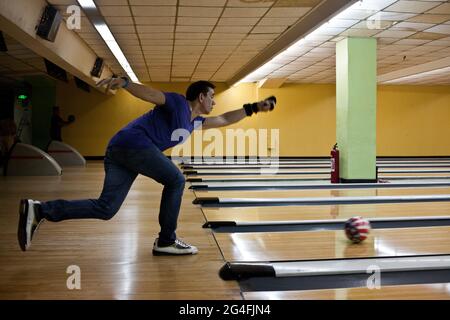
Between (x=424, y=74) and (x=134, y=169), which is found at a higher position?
Result: (x=424, y=74)

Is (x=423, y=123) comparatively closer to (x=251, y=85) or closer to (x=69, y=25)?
(x=251, y=85)

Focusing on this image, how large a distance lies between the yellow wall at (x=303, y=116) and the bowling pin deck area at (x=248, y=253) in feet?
31.2

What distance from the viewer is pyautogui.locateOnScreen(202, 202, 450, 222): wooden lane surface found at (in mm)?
4645

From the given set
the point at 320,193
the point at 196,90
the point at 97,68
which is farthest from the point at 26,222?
the point at 97,68

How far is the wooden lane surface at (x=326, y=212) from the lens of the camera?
15.2 feet

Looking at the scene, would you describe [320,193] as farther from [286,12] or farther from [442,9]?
[442,9]

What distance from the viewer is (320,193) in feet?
22.0

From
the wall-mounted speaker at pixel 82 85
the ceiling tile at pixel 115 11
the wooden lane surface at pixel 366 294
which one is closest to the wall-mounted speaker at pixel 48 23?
the ceiling tile at pixel 115 11

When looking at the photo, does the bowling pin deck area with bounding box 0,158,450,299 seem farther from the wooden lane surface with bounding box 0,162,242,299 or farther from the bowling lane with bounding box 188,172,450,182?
the bowling lane with bounding box 188,172,450,182

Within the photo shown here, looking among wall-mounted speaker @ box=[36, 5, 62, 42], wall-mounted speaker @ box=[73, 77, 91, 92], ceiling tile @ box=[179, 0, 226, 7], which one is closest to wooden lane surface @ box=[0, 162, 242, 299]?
wall-mounted speaker @ box=[36, 5, 62, 42]

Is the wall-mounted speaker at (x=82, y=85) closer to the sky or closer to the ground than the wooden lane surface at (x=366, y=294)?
closer to the sky

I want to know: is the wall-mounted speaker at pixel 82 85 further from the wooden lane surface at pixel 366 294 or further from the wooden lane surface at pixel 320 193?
the wooden lane surface at pixel 366 294

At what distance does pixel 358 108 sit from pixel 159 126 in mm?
6059

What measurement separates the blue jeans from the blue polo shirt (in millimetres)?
49
